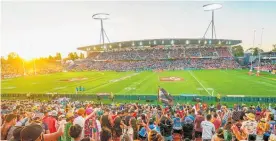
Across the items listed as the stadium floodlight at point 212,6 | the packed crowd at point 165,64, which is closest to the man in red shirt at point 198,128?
the packed crowd at point 165,64

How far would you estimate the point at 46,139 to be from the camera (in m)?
3.91

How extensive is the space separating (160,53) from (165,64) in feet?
36.9

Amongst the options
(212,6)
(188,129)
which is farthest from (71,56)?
(188,129)

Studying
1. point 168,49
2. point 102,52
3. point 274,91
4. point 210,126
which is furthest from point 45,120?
point 102,52

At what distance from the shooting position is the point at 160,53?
83.8 m

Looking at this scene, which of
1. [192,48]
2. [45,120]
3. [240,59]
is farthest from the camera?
[192,48]

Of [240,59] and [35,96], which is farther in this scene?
[240,59]

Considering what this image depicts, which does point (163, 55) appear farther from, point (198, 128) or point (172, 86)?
point (198, 128)

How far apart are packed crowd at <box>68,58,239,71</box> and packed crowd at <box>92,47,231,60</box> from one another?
3.12 meters

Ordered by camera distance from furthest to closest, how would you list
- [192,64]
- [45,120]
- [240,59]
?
[240,59]
[192,64]
[45,120]

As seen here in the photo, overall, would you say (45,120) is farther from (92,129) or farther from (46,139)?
(46,139)

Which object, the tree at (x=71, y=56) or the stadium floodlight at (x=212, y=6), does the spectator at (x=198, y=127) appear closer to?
the stadium floodlight at (x=212, y=6)

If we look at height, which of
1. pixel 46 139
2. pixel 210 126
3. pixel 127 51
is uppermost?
pixel 127 51

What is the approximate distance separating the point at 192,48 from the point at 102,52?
4017cm
